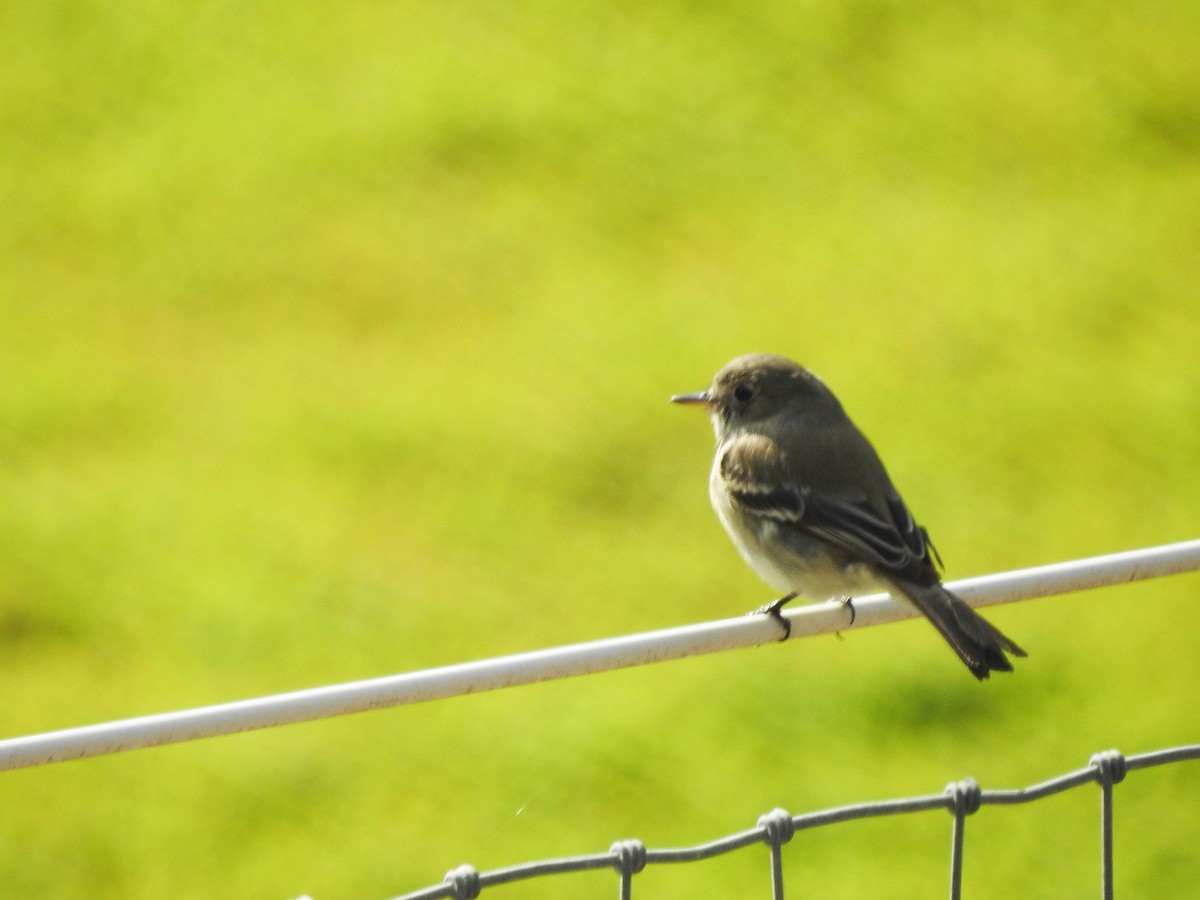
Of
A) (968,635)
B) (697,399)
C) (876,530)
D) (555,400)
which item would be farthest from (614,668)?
(555,400)

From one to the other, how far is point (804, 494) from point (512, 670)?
183 cm

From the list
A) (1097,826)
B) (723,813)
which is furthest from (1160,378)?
(723,813)

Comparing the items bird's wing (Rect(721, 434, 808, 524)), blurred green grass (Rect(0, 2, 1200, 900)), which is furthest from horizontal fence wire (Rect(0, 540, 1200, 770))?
blurred green grass (Rect(0, 2, 1200, 900))

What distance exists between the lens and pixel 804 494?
13.3 ft

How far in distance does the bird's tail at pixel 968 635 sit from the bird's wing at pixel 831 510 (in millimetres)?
300

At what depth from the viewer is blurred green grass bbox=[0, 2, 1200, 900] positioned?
5.28 meters

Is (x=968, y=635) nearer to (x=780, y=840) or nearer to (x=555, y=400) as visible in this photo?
(x=780, y=840)

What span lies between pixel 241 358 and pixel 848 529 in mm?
4459

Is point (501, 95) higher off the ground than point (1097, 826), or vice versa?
point (501, 95)

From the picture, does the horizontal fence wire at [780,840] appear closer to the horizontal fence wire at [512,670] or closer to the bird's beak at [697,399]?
the horizontal fence wire at [512,670]

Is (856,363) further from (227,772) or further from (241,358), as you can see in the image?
(227,772)

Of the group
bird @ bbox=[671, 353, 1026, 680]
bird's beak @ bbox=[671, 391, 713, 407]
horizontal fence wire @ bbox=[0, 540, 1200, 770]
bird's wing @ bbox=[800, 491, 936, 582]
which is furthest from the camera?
bird's beak @ bbox=[671, 391, 713, 407]

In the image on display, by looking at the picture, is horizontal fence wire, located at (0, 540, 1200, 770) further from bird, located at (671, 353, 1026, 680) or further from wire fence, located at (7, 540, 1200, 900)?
bird, located at (671, 353, 1026, 680)

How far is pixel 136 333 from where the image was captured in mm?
7805
